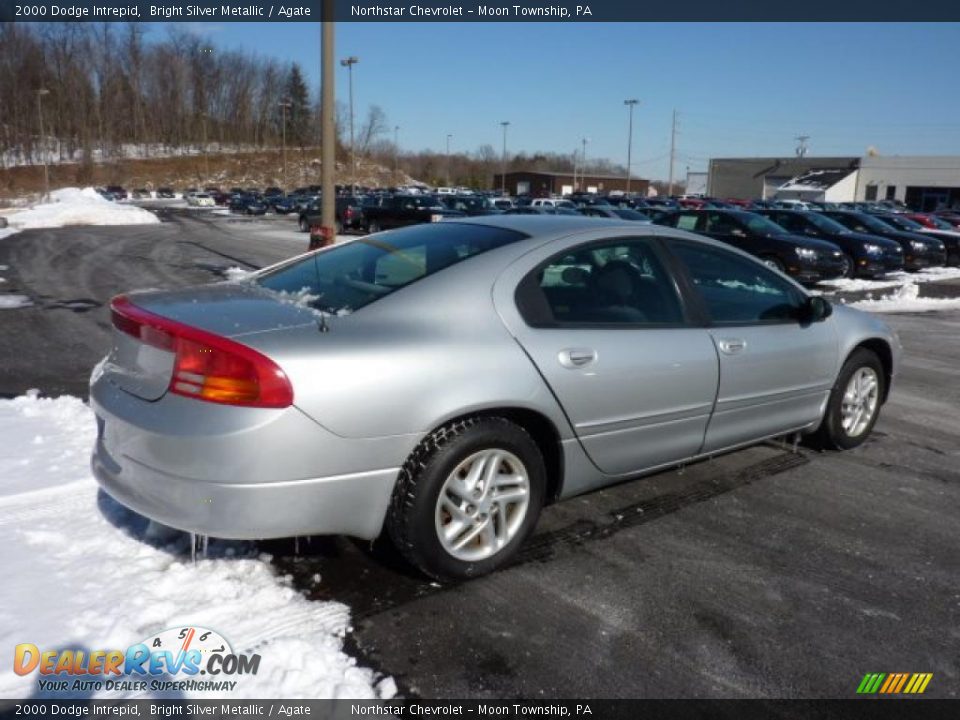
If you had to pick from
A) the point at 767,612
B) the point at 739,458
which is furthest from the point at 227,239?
the point at 767,612

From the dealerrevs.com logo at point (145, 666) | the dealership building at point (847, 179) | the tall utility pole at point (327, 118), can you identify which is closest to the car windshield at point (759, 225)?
the tall utility pole at point (327, 118)

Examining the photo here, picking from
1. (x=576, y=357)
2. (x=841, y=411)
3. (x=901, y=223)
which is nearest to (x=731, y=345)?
(x=576, y=357)

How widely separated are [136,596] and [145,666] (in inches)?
17.1

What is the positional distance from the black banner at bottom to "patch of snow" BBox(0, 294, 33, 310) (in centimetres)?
909

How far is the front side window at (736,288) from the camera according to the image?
4074mm

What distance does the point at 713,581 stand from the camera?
3316 millimetres

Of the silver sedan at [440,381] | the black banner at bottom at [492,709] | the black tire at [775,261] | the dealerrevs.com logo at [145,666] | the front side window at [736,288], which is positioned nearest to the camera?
the black banner at bottom at [492,709]

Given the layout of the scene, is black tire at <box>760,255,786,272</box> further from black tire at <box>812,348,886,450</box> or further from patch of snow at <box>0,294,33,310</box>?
patch of snow at <box>0,294,33,310</box>

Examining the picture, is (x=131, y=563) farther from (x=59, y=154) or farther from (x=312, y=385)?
(x=59, y=154)

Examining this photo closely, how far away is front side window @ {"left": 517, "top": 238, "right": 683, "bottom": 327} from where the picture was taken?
3.42 meters

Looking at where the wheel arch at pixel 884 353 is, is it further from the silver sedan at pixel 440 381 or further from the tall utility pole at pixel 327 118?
the tall utility pole at pixel 327 118

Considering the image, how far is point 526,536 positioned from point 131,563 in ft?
5.59

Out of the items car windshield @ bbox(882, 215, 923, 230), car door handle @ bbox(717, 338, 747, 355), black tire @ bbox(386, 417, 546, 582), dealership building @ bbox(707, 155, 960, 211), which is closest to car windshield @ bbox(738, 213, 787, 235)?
car windshield @ bbox(882, 215, 923, 230)

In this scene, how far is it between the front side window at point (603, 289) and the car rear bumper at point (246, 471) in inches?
38.8
